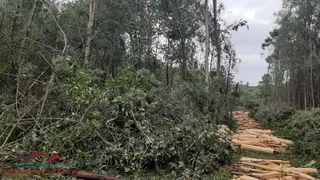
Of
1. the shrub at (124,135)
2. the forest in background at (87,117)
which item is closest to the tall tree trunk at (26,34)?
the forest in background at (87,117)

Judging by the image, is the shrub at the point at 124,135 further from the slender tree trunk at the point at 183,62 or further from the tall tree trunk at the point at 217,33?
the tall tree trunk at the point at 217,33

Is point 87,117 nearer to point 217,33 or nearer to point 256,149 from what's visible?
point 256,149

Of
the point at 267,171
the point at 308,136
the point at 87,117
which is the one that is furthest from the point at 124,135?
the point at 308,136

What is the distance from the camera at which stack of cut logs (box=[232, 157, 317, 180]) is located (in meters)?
3.98

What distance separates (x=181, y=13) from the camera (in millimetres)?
11938

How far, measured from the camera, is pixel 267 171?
4281mm

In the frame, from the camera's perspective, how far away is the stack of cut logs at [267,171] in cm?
398

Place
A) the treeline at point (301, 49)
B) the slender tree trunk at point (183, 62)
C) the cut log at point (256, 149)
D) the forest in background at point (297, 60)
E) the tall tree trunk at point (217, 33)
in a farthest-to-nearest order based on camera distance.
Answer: the treeline at point (301, 49), the forest in background at point (297, 60), the tall tree trunk at point (217, 33), the slender tree trunk at point (183, 62), the cut log at point (256, 149)

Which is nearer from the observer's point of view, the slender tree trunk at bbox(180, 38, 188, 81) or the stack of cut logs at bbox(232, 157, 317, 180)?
the stack of cut logs at bbox(232, 157, 317, 180)

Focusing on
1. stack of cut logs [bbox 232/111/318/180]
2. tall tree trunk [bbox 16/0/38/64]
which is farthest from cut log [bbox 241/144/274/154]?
tall tree trunk [bbox 16/0/38/64]

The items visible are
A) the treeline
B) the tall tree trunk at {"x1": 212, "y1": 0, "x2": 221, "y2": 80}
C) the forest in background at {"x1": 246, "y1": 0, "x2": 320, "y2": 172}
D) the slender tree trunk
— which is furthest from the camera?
the treeline

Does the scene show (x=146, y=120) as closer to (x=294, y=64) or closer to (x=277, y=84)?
(x=294, y=64)

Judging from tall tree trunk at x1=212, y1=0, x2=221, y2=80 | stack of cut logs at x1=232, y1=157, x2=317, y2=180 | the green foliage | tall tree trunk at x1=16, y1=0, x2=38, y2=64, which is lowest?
stack of cut logs at x1=232, y1=157, x2=317, y2=180

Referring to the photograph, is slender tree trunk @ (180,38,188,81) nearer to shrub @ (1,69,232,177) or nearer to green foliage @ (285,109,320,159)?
green foliage @ (285,109,320,159)
